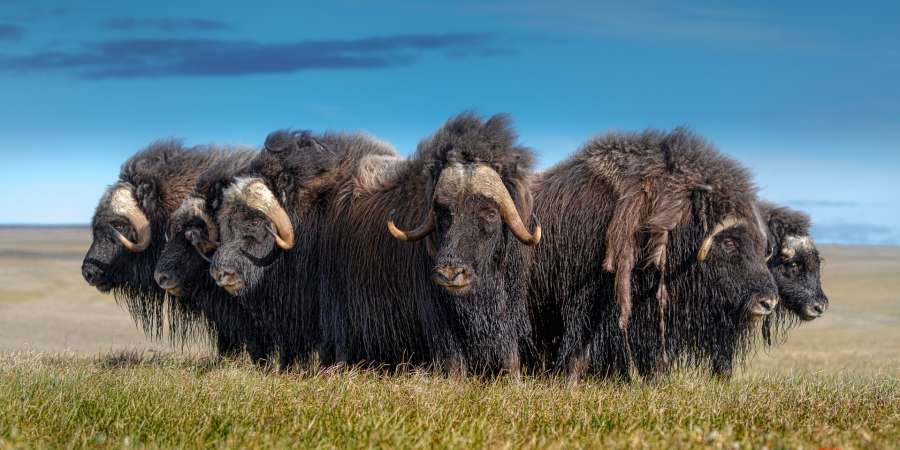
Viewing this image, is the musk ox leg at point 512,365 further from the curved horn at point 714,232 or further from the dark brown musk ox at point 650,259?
the curved horn at point 714,232

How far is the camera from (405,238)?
19.7 ft

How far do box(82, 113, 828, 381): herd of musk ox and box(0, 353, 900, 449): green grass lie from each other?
40 centimetres

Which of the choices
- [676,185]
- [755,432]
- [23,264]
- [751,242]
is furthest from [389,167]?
[23,264]

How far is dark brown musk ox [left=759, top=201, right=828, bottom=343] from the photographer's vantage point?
24.8 ft

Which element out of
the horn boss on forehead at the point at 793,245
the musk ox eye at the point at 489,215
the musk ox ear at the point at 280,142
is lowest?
the horn boss on forehead at the point at 793,245

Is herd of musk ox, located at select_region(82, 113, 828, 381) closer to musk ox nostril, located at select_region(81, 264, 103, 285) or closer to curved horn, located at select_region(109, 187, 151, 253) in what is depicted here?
curved horn, located at select_region(109, 187, 151, 253)

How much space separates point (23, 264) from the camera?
42.7 m

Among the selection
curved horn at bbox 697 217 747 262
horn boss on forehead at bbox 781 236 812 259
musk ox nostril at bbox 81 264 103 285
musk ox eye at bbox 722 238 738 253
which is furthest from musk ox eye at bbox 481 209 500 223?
musk ox nostril at bbox 81 264 103 285

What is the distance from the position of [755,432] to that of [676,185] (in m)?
2.07

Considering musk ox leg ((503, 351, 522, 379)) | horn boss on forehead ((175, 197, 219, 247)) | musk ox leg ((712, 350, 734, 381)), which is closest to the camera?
musk ox leg ((503, 351, 522, 379))

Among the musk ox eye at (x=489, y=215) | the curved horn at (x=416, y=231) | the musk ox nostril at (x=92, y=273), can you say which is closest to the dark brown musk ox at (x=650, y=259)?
the musk ox eye at (x=489, y=215)

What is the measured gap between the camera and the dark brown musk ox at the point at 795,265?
7.56m

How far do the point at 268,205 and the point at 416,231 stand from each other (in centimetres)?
132

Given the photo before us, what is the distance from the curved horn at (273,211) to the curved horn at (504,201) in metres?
1.58
